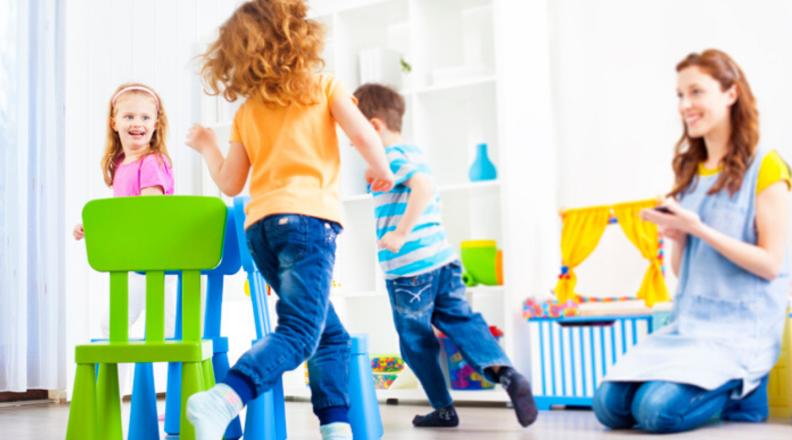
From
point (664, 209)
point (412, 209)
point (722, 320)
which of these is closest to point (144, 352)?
point (412, 209)

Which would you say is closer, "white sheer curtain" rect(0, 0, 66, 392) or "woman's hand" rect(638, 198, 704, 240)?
"woman's hand" rect(638, 198, 704, 240)

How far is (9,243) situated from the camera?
2.88 m

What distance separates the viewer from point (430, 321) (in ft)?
7.07

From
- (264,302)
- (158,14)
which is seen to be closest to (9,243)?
(158,14)

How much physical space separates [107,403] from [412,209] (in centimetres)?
85

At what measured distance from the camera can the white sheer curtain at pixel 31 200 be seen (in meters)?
2.87

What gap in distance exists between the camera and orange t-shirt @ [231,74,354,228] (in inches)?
58.2

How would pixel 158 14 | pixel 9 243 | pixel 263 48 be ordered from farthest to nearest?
pixel 158 14
pixel 9 243
pixel 263 48

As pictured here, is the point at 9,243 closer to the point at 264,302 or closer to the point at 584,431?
the point at 264,302

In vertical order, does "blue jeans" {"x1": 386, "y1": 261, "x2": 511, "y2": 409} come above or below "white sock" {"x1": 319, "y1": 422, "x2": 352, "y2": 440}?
above

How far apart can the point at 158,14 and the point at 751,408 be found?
282 centimetres

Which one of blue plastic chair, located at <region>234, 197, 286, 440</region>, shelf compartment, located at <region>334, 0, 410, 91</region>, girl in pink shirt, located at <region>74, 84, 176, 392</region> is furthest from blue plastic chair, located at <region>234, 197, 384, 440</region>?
shelf compartment, located at <region>334, 0, 410, 91</region>

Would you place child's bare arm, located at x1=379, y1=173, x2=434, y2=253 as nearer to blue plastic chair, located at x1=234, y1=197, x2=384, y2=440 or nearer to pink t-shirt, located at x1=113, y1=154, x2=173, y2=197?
blue plastic chair, located at x1=234, y1=197, x2=384, y2=440

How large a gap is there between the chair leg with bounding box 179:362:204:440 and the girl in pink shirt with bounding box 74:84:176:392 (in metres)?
0.84
